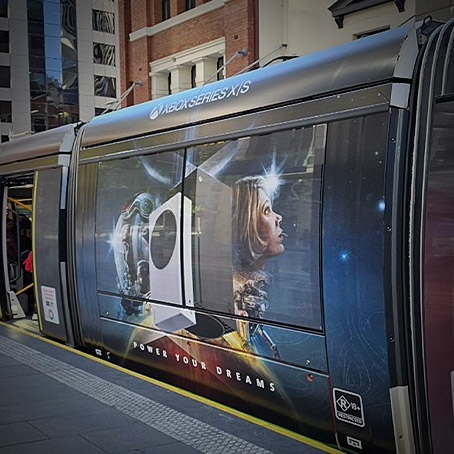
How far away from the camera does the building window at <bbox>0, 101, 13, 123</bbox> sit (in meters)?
49.2

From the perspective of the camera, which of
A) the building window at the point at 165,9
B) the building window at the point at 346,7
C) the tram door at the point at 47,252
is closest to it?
the tram door at the point at 47,252

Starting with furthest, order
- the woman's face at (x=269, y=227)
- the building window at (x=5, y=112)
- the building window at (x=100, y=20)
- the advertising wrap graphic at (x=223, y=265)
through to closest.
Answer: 1. the building window at (x=100, y=20)
2. the building window at (x=5, y=112)
3. the woman's face at (x=269, y=227)
4. the advertising wrap graphic at (x=223, y=265)

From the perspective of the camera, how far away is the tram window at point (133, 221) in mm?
7238

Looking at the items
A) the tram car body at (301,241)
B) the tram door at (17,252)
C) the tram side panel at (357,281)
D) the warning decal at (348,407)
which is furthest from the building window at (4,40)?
the warning decal at (348,407)

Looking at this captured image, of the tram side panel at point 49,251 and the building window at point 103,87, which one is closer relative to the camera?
the tram side panel at point 49,251

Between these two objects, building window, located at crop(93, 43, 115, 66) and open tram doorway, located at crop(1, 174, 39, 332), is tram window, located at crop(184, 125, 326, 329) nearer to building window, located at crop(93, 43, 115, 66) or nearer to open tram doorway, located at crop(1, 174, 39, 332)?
open tram doorway, located at crop(1, 174, 39, 332)

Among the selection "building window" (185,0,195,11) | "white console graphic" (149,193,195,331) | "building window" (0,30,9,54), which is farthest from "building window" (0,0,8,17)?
"white console graphic" (149,193,195,331)

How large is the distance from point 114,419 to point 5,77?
4901 centimetres

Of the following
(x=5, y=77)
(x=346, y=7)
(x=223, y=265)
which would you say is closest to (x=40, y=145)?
(x=223, y=265)

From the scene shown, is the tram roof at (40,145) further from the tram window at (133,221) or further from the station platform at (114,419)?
the station platform at (114,419)

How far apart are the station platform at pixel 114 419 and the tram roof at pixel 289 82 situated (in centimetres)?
259

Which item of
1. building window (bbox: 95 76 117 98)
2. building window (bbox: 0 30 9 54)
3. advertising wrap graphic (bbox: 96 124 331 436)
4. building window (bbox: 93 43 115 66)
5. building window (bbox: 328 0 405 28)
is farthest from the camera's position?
building window (bbox: 95 76 117 98)

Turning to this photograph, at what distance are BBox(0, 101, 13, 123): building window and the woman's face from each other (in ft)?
151

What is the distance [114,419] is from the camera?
6355 millimetres
